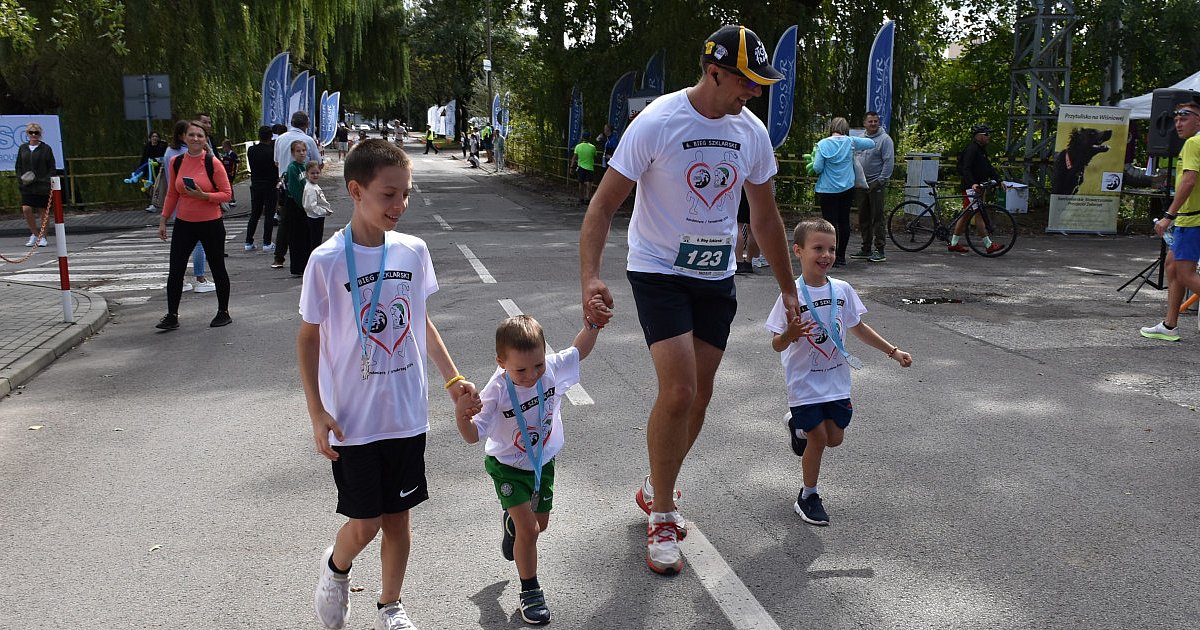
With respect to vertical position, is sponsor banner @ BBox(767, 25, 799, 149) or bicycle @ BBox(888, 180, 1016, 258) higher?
sponsor banner @ BBox(767, 25, 799, 149)

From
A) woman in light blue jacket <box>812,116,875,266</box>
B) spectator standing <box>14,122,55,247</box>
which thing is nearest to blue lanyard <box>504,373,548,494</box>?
woman in light blue jacket <box>812,116,875,266</box>

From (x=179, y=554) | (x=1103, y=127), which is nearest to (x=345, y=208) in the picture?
(x=1103, y=127)

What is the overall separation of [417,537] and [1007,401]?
4028 mm

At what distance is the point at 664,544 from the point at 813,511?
84 centimetres

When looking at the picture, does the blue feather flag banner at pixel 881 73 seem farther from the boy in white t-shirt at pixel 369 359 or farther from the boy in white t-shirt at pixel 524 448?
the boy in white t-shirt at pixel 369 359

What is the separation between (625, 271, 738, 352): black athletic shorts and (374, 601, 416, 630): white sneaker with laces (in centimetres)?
129

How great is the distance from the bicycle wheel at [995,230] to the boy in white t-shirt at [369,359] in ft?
43.0

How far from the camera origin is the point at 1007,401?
6.51 metres

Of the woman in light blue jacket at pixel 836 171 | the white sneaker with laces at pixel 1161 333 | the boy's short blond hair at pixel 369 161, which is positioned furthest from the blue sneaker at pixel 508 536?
the woman in light blue jacket at pixel 836 171

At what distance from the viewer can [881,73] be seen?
18.4m

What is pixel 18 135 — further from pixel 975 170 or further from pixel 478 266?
pixel 975 170

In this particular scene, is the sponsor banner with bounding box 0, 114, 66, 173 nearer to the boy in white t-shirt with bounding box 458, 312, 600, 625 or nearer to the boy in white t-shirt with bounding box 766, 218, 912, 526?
the boy in white t-shirt with bounding box 766, 218, 912, 526

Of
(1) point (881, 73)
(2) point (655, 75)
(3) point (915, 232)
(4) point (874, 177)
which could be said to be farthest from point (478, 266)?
(2) point (655, 75)

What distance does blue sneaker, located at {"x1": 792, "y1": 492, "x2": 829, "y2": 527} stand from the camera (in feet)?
14.4
